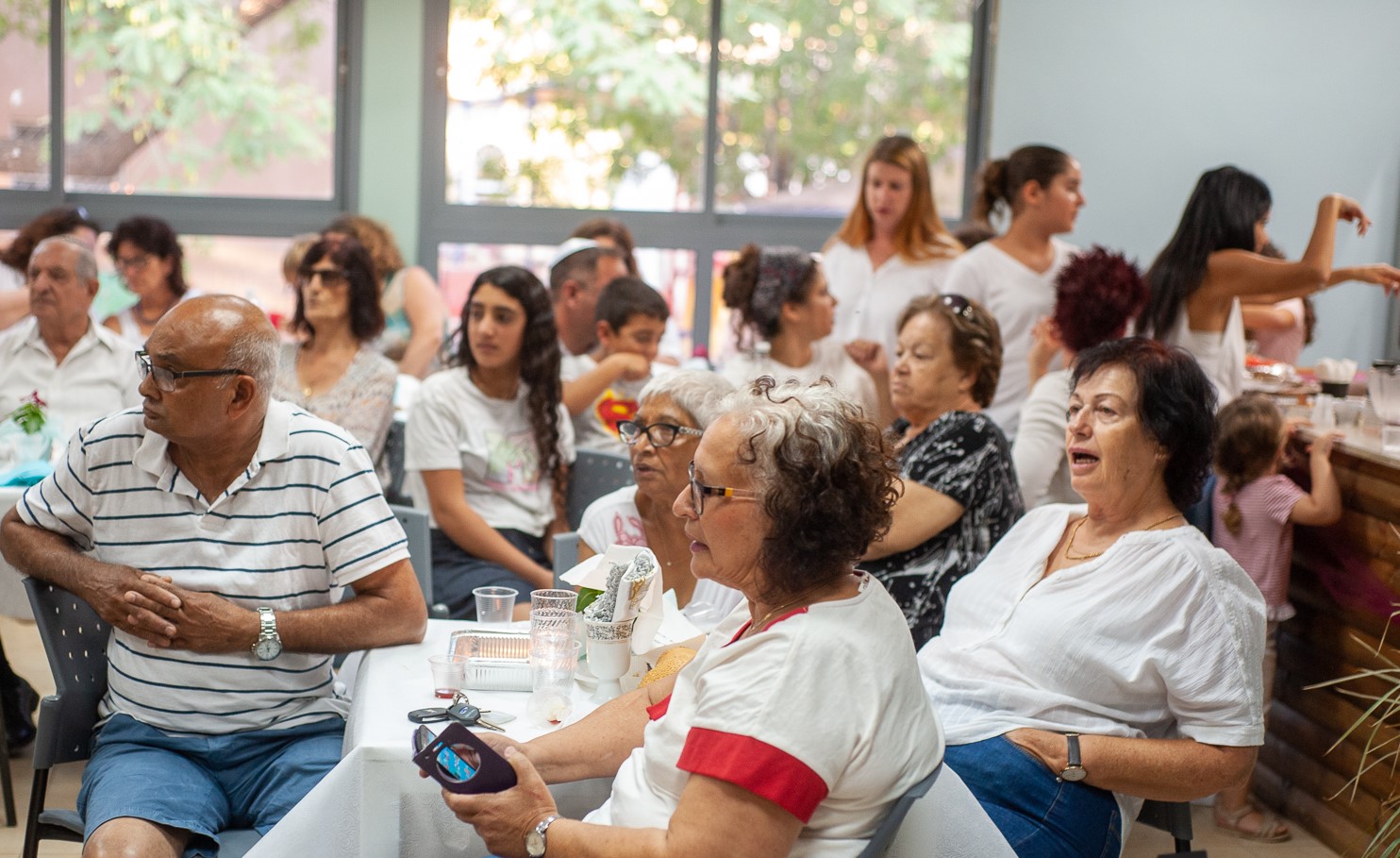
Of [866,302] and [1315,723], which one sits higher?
[866,302]

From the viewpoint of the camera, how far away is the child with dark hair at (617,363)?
14.0ft

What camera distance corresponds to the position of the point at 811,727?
152 cm

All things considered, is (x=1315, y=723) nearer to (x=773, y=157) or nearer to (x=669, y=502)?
(x=669, y=502)

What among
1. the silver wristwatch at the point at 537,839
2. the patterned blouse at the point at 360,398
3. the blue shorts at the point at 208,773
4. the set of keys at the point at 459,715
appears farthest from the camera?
the patterned blouse at the point at 360,398

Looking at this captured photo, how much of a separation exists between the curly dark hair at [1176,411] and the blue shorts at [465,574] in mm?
1853

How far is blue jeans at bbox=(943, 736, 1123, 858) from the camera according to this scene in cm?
214

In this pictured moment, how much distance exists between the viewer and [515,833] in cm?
170

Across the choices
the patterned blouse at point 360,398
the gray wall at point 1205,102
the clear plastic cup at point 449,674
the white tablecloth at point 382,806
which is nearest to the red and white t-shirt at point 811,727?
the white tablecloth at point 382,806

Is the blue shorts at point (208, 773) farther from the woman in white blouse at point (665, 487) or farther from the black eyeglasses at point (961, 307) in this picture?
the black eyeglasses at point (961, 307)

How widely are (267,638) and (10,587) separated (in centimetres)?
127

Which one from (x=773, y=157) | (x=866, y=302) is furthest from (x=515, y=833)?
(x=773, y=157)

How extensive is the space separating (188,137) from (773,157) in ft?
10.1

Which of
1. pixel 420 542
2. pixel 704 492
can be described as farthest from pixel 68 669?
pixel 704 492

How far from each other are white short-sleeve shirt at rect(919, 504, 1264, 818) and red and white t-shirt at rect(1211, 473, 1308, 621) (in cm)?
146
